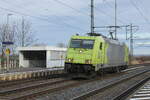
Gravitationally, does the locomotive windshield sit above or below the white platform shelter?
above

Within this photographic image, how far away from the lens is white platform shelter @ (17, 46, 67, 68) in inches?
1658

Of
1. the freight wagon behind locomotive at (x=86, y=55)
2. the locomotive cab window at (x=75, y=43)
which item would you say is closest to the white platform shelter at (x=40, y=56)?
the freight wagon behind locomotive at (x=86, y=55)

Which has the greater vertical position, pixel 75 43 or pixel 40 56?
pixel 75 43

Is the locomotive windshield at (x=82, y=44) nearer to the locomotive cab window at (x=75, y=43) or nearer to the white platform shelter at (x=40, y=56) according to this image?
the locomotive cab window at (x=75, y=43)

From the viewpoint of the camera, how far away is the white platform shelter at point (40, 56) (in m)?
42.1

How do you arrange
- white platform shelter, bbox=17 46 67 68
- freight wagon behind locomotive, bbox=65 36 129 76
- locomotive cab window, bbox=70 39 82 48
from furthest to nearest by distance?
white platform shelter, bbox=17 46 67 68 < locomotive cab window, bbox=70 39 82 48 < freight wagon behind locomotive, bbox=65 36 129 76

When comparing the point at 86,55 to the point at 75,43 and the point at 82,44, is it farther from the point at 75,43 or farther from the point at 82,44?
the point at 75,43

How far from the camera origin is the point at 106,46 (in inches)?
947

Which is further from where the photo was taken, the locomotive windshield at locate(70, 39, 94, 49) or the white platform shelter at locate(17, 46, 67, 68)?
the white platform shelter at locate(17, 46, 67, 68)

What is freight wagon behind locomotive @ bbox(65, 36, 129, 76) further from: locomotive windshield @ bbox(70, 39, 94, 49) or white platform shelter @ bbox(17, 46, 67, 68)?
white platform shelter @ bbox(17, 46, 67, 68)

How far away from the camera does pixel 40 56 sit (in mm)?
47875

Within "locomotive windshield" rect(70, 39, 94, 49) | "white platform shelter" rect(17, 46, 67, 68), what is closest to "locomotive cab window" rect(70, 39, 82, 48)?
"locomotive windshield" rect(70, 39, 94, 49)

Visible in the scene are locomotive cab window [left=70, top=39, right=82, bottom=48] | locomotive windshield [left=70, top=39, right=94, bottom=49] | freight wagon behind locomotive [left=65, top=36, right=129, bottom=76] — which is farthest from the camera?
locomotive cab window [left=70, top=39, right=82, bottom=48]

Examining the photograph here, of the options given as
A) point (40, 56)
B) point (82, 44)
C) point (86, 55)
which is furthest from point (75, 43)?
point (40, 56)
